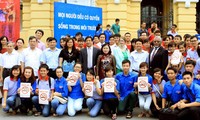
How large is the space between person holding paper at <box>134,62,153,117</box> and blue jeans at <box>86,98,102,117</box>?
0.93m

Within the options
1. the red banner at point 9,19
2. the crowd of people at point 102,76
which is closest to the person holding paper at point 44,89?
the crowd of people at point 102,76

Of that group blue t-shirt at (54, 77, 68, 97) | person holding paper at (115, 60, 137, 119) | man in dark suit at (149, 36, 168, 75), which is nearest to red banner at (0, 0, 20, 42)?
blue t-shirt at (54, 77, 68, 97)

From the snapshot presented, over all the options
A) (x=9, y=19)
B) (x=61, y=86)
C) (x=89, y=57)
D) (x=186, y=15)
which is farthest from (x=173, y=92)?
(x=186, y=15)

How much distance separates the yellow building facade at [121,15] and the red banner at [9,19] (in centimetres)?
569

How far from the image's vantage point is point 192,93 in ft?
23.7

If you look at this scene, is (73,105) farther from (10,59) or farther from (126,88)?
(10,59)

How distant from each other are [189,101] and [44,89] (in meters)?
3.20

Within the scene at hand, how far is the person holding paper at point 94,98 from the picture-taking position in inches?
321

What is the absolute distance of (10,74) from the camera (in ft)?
27.8

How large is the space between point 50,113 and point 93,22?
455 centimetres

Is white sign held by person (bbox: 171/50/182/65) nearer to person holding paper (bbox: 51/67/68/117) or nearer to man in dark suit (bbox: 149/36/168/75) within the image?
man in dark suit (bbox: 149/36/168/75)

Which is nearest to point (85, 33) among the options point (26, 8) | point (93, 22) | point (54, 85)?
point (93, 22)

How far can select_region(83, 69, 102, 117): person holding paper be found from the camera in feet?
26.7

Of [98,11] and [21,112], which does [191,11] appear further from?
[21,112]
